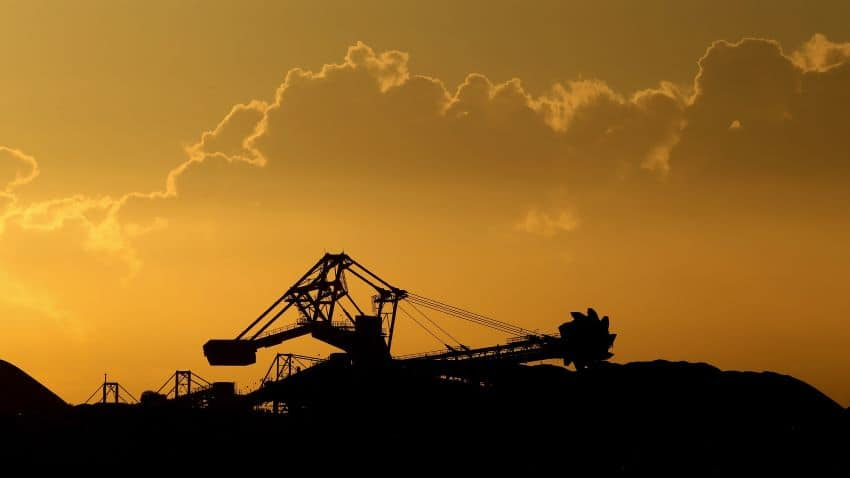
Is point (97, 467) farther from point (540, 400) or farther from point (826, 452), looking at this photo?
point (826, 452)

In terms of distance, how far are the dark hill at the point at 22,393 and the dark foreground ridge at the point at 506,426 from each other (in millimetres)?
15764

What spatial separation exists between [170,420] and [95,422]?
868 centimetres

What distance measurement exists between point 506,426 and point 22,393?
70.1m

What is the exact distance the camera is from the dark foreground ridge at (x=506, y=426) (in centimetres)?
13775

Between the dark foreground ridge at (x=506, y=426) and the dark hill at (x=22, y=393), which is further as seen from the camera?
the dark hill at (x=22, y=393)

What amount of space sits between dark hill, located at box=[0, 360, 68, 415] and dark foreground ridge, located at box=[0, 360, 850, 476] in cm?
1576

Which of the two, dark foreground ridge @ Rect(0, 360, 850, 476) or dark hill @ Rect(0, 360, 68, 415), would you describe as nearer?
dark foreground ridge @ Rect(0, 360, 850, 476)

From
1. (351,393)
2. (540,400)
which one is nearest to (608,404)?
(540,400)

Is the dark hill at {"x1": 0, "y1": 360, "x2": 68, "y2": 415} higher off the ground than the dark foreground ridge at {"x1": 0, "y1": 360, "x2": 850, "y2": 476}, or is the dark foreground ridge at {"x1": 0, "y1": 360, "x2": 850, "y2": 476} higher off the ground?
the dark hill at {"x1": 0, "y1": 360, "x2": 68, "y2": 415}

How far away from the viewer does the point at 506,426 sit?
478 feet

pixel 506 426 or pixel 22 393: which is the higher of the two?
pixel 22 393

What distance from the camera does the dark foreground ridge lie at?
13775 cm

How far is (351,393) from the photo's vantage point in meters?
148

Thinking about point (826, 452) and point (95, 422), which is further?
point (95, 422)
